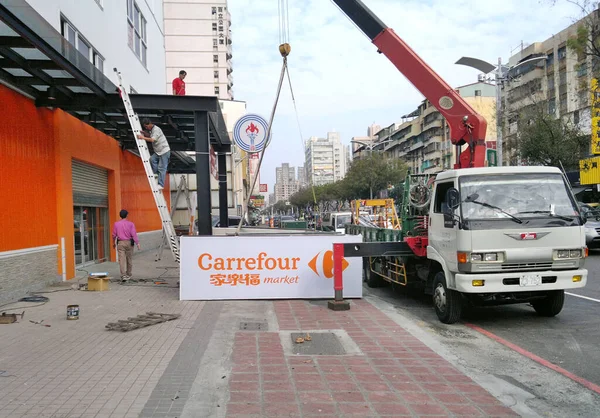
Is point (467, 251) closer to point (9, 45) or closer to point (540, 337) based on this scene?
point (540, 337)

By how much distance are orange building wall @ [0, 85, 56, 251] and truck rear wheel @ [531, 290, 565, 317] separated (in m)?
9.85

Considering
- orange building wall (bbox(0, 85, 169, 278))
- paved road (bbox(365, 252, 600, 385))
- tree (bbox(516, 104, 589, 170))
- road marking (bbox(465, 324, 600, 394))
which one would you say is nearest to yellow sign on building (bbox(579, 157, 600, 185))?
tree (bbox(516, 104, 589, 170))

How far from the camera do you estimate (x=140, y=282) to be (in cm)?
1179

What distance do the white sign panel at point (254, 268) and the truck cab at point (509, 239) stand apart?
2.48m

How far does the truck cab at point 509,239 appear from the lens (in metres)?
7.00

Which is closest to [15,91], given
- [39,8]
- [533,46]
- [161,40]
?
[39,8]

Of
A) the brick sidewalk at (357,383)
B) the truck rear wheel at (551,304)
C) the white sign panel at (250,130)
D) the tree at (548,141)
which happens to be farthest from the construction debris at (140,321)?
the tree at (548,141)

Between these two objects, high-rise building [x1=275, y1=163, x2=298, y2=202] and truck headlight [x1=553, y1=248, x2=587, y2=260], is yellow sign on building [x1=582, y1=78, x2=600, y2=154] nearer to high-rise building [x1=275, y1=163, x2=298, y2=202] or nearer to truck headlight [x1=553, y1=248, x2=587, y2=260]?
truck headlight [x1=553, y1=248, x2=587, y2=260]

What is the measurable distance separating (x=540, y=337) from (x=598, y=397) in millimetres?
2389

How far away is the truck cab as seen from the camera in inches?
276

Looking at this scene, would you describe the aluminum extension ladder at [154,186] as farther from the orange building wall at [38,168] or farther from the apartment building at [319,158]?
the apartment building at [319,158]

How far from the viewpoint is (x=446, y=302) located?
301 inches

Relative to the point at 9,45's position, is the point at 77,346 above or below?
below

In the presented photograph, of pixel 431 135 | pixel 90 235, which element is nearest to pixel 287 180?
pixel 431 135
